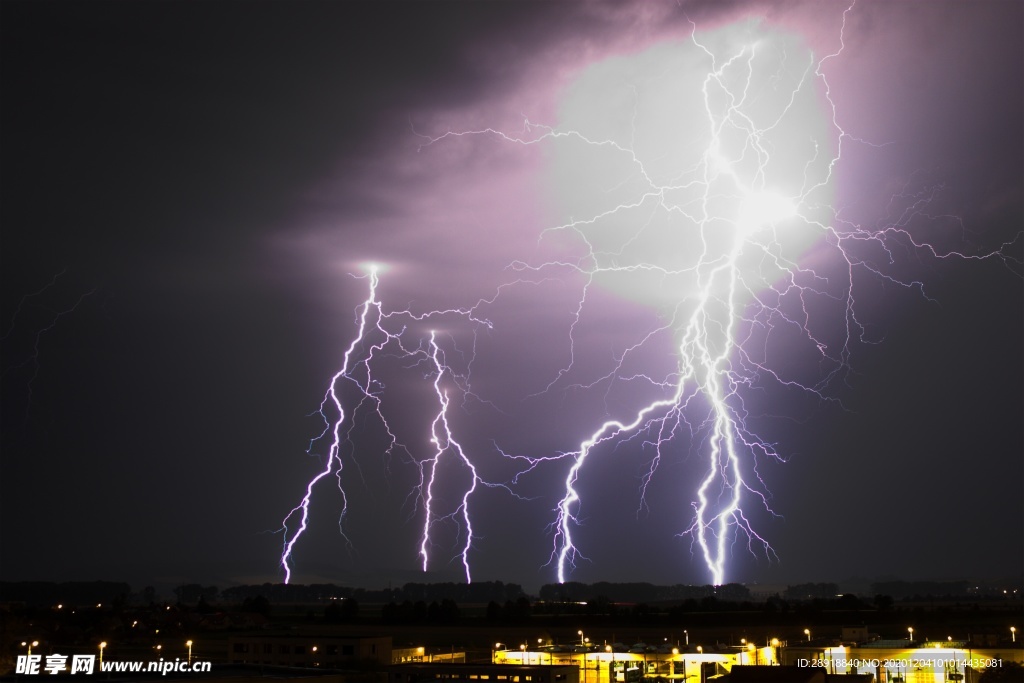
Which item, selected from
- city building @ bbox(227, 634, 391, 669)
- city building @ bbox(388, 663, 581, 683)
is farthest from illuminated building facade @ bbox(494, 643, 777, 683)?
city building @ bbox(227, 634, 391, 669)

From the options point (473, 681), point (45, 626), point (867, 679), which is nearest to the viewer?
point (867, 679)

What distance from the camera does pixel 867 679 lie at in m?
18.0

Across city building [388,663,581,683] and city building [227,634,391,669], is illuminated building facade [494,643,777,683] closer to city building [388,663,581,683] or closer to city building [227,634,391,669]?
city building [388,663,581,683]

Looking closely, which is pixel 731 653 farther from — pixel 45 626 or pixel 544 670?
pixel 45 626

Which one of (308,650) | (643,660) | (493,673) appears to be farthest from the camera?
(308,650)

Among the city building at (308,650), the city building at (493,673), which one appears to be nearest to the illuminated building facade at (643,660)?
the city building at (493,673)

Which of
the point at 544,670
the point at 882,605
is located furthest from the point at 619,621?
the point at 544,670

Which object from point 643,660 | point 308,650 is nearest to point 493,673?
point 643,660

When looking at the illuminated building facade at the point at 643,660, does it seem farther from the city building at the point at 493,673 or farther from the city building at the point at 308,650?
the city building at the point at 308,650

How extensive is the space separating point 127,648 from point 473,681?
18598 mm

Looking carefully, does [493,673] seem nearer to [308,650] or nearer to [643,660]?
[643,660]

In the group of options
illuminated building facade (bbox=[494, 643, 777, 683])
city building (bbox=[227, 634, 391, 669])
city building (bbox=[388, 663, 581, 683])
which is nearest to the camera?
city building (bbox=[388, 663, 581, 683])

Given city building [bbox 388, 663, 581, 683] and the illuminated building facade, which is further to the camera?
the illuminated building facade

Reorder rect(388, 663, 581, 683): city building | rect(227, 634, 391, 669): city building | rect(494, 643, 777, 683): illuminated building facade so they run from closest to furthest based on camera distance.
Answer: rect(388, 663, 581, 683): city building, rect(494, 643, 777, 683): illuminated building facade, rect(227, 634, 391, 669): city building
